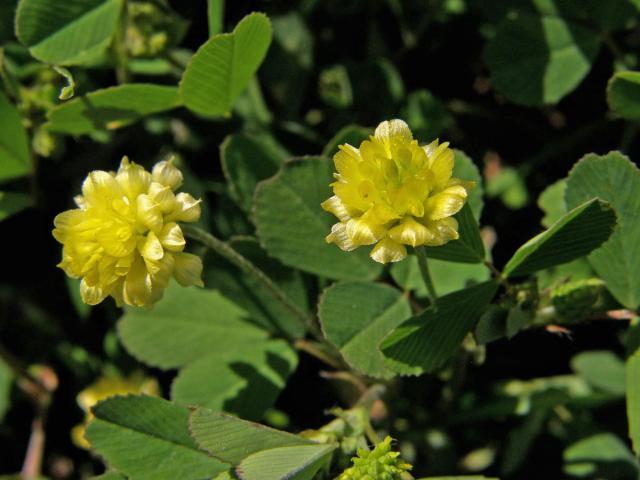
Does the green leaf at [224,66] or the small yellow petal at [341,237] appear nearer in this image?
the small yellow petal at [341,237]

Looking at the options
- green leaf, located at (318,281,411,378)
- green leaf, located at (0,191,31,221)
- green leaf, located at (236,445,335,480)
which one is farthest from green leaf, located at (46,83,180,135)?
green leaf, located at (236,445,335,480)

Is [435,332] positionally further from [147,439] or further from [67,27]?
[67,27]

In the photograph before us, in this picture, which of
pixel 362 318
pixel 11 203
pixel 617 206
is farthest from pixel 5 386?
pixel 617 206

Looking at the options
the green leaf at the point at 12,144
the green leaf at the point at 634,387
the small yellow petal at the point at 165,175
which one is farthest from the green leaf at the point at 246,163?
the green leaf at the point at 634,387

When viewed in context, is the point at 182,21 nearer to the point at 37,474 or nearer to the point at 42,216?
the point at 42,216

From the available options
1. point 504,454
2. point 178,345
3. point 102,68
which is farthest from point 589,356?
point 102,68

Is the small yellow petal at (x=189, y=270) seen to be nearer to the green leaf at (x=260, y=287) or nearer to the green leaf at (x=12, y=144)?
the green leaf at (x=260, y=287)
